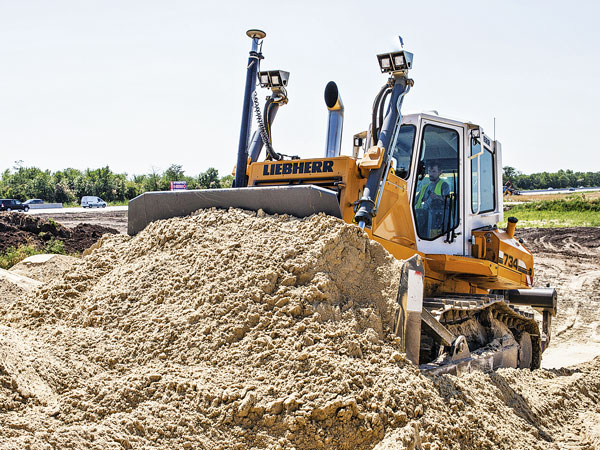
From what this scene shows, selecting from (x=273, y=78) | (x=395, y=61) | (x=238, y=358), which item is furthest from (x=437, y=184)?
(x=238, y=358)

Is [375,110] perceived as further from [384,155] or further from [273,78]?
[273,78]

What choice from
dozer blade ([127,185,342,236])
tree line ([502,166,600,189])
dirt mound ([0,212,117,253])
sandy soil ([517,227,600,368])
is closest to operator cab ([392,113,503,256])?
dozer blade ([127,185,342,236])

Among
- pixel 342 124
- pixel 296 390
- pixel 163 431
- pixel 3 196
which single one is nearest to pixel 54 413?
pixel 163 431

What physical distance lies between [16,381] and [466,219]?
4.52 metres

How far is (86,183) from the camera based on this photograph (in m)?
44.3

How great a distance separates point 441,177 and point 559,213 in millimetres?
28117

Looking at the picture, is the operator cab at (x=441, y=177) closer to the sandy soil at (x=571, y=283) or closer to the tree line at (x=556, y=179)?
the sandy soil at (x=571, y=283)

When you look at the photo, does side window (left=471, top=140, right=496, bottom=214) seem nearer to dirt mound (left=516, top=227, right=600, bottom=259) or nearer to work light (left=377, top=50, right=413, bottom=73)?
work light (left=377, top=50, right=413, bottom=73)

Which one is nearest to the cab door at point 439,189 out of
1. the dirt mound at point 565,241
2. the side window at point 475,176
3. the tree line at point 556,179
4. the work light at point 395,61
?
the side window at point 475,176

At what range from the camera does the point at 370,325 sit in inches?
146

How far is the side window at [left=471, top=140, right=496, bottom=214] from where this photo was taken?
20.0 feet

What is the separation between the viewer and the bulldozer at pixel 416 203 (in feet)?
14.7

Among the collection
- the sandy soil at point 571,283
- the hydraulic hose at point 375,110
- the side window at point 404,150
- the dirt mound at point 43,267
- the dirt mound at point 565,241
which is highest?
the hydraulic hose at point 375,110

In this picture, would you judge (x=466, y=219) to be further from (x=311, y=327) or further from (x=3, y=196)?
(x=3, y=196)
